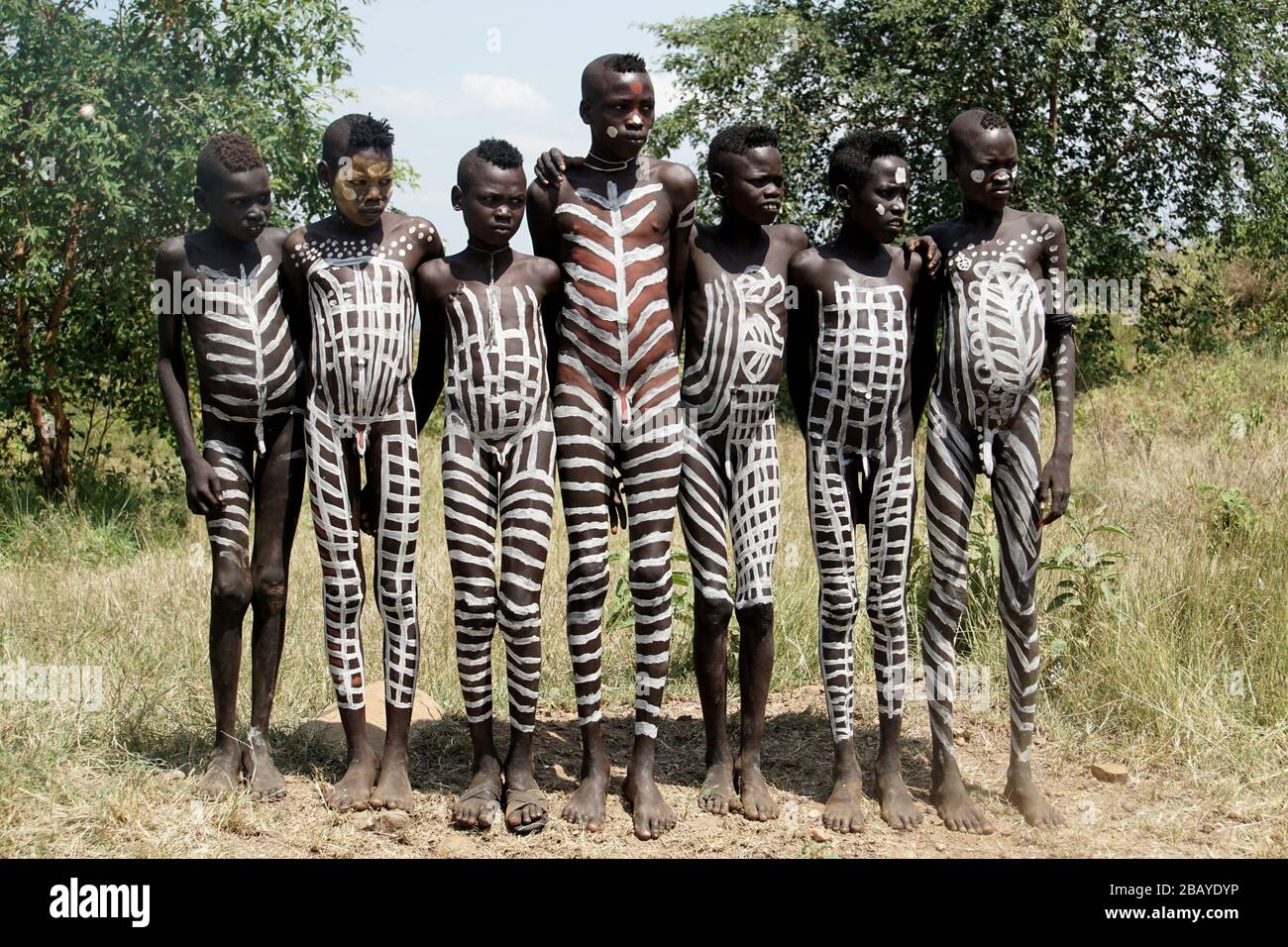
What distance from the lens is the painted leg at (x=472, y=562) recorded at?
12.6 ft

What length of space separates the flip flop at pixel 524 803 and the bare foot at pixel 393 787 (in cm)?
33

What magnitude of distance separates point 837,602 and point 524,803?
48.1 inches

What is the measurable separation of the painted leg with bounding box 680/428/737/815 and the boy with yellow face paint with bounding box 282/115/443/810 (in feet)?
2.97

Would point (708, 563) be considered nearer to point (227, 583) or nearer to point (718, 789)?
point (718, 789)

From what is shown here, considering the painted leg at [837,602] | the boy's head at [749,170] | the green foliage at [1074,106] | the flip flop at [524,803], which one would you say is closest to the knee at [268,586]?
the flip flop at [524,803]

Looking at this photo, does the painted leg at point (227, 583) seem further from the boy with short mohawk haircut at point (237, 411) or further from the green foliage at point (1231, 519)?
the green foliage at point (1231, 519)

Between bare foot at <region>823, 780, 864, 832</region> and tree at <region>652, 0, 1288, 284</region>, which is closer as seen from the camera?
bare foot at <region>823, 780, 864, 832</region>

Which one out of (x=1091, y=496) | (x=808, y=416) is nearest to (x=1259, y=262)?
(x=1091, y=496)

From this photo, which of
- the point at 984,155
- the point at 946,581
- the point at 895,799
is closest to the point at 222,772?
the point at 895,799

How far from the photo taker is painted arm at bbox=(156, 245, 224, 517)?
3.90 meters

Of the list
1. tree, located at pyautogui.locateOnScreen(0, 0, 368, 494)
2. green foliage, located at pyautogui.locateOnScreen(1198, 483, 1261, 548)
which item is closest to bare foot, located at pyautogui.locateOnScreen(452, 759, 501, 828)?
green foliage, located at pyautogui.locateOnScreen(1198, 483, 1261, 548)

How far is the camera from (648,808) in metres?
3.88

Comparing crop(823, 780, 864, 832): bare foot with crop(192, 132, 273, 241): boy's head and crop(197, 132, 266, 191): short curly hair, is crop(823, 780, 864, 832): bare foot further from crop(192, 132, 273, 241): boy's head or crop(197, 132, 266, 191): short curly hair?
crop(197, 132, 266, 191): short curly hair

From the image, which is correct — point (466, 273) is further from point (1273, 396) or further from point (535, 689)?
point (1273, 396)
